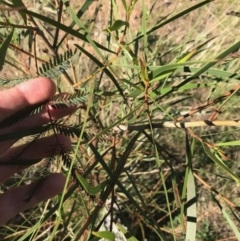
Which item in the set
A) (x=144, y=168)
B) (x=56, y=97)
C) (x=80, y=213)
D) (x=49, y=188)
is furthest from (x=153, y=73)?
(x=144, y=168)

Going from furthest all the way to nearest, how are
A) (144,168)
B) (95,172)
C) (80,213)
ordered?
(144,168)
(80,213)
(95,172)

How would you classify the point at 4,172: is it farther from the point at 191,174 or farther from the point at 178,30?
the point at 178,30

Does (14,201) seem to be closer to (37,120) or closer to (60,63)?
(37,120)

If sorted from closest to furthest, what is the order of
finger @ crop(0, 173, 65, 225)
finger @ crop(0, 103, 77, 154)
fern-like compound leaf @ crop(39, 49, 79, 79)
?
fern-like compound leaf @ crop(39, 49, 79, 79)
finger @ crop(0, 103, 77, 154)
finger @ crop(0, 173, 65, 225)

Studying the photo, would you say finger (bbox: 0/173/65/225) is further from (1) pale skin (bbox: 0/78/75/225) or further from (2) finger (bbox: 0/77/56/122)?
(2) finger (bbox: 0/77/56/122)

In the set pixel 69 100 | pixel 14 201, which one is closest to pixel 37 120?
pixel 69 100

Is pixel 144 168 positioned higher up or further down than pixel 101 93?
higher up

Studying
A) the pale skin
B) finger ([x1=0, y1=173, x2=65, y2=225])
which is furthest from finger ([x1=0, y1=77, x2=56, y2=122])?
finger ([x1=0, y1=173, x2=65, y2=225])
